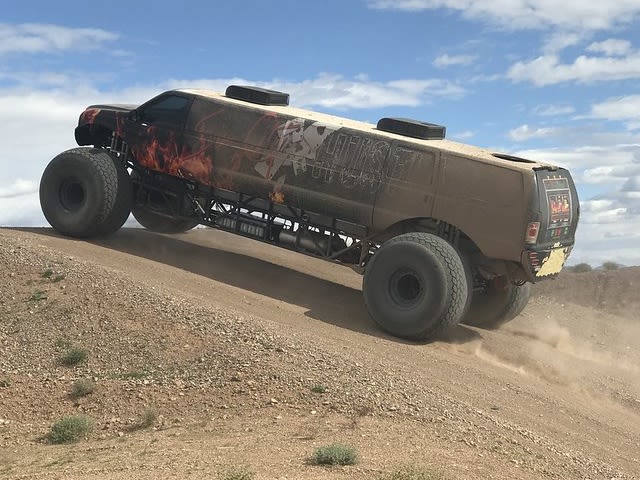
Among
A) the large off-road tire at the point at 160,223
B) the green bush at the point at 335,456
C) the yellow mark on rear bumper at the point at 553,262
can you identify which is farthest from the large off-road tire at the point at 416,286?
the large off-road tire at the point at 160,223

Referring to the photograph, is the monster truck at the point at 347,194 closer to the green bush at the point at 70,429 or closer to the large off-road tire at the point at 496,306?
the large off-road tire at the point at 496,306

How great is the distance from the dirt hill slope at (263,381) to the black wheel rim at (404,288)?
56 centimetres

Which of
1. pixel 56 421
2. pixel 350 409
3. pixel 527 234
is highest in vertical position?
pixel 527 234

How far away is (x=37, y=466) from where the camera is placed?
7.35 metres

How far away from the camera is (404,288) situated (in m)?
11.3

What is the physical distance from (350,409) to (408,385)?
2.73 ft

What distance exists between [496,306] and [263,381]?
5372 mm

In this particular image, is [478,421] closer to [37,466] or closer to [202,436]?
[202,436]

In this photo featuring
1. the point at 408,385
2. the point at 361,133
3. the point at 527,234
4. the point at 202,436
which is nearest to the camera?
the point at 202,436

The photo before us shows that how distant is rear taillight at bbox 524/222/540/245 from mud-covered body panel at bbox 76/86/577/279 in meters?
0.09

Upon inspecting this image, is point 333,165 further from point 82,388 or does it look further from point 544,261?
point 82,388

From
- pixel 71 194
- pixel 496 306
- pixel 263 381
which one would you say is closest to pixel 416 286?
pixel 496 306

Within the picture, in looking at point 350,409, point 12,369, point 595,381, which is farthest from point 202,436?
point 595,381

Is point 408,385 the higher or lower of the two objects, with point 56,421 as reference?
higher
